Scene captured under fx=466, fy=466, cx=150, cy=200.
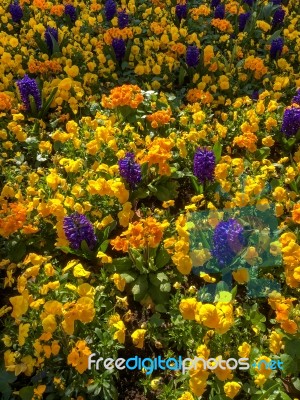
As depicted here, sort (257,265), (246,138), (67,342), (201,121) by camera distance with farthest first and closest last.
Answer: (201,121) → (246,138) → (257,265) → (67,342)

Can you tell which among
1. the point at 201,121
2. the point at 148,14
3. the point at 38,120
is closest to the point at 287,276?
the point at 201,121

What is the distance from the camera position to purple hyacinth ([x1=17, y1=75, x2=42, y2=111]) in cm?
448

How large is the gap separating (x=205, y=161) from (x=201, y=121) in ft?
3.35

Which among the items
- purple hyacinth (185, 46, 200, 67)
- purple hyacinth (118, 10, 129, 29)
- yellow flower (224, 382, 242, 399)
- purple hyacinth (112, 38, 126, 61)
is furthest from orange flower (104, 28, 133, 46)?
yellow flower (224, 382, 242, 399)

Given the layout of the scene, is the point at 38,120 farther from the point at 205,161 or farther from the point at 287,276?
the point at 287,276

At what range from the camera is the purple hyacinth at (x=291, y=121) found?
4.22 metres

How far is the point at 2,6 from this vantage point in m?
6.35

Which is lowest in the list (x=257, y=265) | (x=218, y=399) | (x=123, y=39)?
(x=218, y=399)

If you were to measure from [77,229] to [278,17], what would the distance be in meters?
4.42

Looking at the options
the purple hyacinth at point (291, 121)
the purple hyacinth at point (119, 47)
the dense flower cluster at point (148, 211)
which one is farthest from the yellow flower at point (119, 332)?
the purple hyacinth at point (119, 47)

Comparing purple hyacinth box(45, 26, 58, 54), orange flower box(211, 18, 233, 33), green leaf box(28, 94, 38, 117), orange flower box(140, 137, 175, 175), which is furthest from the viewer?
orange flower box(211, 18, 233, 33)

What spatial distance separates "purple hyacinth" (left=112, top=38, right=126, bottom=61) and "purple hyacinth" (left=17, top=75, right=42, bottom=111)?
3.83 ft

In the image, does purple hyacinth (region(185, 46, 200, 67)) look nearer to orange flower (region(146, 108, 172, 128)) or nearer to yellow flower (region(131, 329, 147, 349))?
orange flower (region(146, 108, 172, 128))

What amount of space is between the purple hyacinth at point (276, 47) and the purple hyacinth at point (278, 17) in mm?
782
